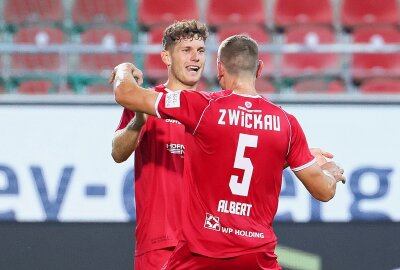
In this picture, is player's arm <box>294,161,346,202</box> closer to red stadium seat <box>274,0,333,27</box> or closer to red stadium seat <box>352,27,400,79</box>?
red stadium seat <box>352,27,400,79</box>

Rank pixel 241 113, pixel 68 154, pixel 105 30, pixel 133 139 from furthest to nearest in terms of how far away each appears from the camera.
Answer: pixel 105 30
pixel 68 154
pixel 133 139
pixel 241 113

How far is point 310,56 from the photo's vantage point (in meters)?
9.73

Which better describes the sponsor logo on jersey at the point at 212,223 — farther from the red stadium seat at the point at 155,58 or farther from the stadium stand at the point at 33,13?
the stadium stand at the point at 33,13

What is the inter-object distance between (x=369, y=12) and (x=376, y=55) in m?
0.65

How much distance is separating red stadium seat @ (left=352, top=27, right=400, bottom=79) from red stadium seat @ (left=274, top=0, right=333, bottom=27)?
38cm

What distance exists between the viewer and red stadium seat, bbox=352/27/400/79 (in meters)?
9.70

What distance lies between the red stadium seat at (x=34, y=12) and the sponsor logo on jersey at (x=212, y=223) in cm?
554

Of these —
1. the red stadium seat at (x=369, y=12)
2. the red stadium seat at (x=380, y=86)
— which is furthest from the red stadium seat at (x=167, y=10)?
the red stadium seat at (x=380, y=86)

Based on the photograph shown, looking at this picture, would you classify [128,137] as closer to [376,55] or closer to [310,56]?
[310,56]

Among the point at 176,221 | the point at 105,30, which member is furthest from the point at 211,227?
the point at 105,30

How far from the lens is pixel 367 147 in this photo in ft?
23.9

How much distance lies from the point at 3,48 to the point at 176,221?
3120mm

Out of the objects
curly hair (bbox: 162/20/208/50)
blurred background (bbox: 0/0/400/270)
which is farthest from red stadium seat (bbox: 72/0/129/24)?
curly hair (bbox: 162/20/208/50)

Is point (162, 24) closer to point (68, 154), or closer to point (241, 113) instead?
point (68, 154)
